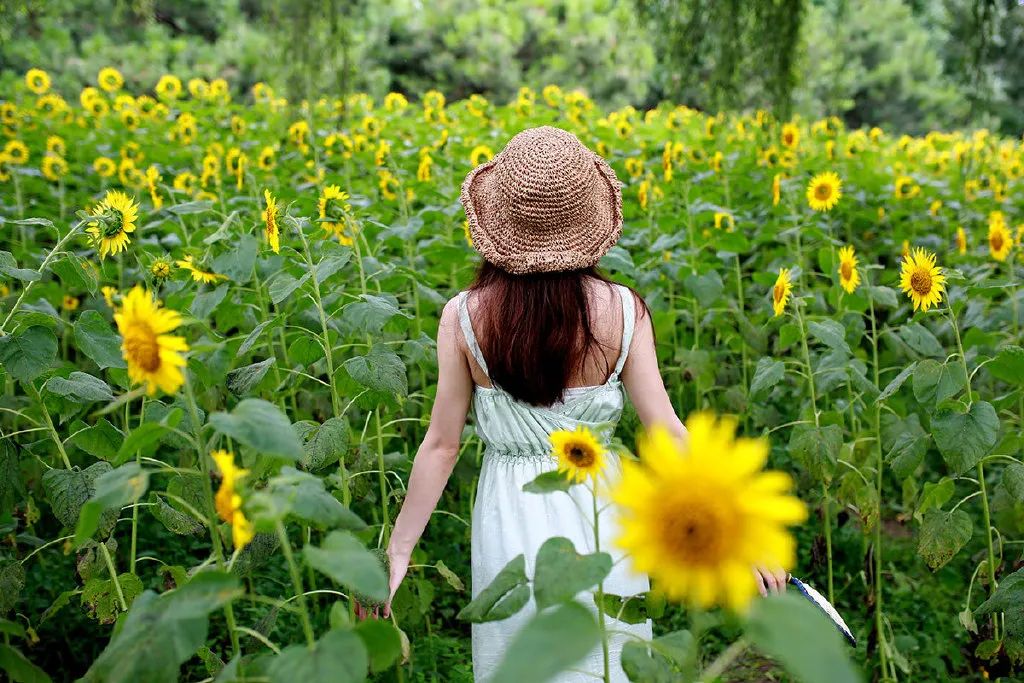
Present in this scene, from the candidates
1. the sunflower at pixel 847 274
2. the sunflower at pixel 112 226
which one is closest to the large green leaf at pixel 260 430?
the sunflower at pixel 112 226

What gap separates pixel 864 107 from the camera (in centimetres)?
1748

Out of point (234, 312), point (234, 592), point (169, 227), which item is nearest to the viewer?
point (234, 592)

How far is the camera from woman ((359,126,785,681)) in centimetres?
162

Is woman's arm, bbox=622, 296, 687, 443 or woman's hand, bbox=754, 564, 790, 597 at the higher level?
woman's arm, bbox=622, 296, 687, 443

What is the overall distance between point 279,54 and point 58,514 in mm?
3285

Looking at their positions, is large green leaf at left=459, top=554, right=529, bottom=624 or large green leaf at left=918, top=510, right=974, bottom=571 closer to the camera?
large green leaf at left=459, top=554, right=529, bottom=624

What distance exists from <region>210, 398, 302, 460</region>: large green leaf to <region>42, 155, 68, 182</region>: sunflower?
347cm

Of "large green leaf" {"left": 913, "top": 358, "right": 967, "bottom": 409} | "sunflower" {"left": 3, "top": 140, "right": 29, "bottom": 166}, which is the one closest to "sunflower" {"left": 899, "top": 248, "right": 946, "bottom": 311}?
"large green leaf" {"left": 913, "top": 358, "right": 967, "bottom": 409}

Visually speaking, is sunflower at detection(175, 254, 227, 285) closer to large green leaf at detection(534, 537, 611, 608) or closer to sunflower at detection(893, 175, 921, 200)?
large green leaf at detection(534, 537, 611, 608)

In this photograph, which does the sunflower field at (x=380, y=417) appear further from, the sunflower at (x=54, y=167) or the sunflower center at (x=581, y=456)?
the sunflower center at (x=581, y=456)

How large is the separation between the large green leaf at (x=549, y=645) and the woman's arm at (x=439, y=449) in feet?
2.62

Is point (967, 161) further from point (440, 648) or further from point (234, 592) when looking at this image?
point (234, 592)

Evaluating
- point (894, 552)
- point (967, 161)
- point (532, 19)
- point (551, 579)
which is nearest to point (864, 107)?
point (532, 19)

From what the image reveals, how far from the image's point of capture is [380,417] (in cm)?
237
